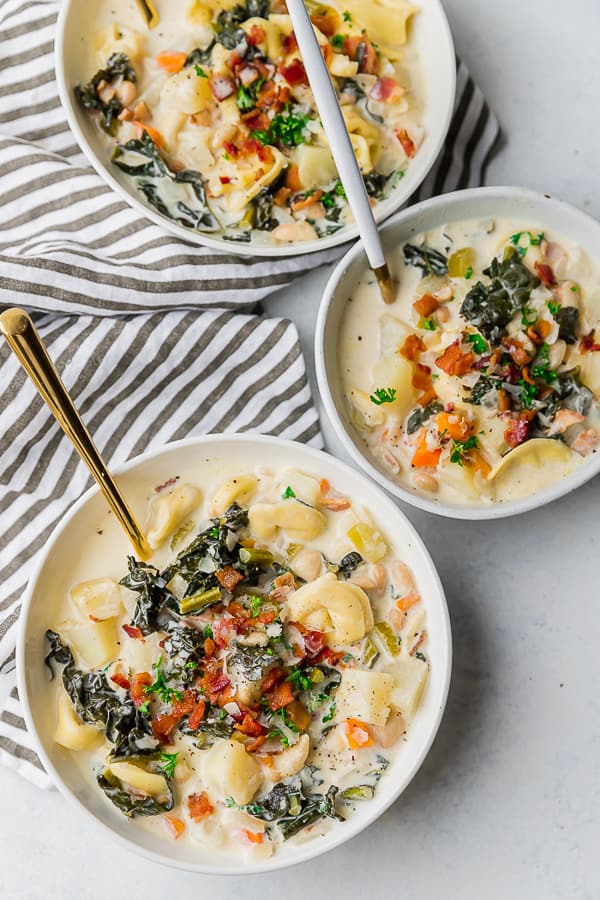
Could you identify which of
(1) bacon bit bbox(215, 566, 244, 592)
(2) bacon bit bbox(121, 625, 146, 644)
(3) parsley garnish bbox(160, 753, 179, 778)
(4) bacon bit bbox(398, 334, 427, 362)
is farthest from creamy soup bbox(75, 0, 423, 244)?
(3) parsley garnish bbox(160, 753, 179, 778)

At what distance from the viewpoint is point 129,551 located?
3.65 metres

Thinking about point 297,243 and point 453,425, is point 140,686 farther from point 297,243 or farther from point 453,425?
point 297,243

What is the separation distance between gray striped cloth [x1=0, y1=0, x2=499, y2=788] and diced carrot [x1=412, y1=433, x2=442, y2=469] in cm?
49

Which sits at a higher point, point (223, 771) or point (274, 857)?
point (223, 771)

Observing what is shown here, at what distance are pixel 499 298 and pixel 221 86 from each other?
126 cm

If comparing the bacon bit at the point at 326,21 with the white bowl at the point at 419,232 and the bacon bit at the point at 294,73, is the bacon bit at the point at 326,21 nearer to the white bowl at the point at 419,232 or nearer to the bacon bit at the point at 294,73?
the bacon bit at the point at 294,73

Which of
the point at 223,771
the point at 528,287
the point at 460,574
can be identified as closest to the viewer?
the point at 223,771

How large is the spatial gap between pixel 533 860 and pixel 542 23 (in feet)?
10.2

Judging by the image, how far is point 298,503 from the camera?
3.56 metres

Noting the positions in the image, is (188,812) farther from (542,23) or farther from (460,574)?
(542,23)

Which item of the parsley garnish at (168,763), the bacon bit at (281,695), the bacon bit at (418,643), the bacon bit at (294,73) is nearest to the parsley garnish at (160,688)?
the parsley garnish at (168,763)

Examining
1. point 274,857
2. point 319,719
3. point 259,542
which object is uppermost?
point 259,542

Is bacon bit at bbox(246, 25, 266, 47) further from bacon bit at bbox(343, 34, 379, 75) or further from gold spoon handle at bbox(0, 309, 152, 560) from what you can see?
gold spoon handle at bbox(0, 309, 152, 560)

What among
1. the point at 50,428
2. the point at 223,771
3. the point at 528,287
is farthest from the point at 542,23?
the point at 223,771
